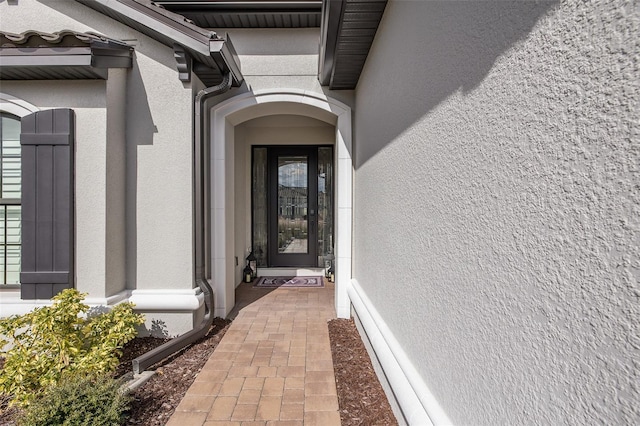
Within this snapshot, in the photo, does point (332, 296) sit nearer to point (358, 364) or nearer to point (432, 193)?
point (358, 364)

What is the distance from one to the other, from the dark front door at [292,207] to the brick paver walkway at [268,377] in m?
2.54

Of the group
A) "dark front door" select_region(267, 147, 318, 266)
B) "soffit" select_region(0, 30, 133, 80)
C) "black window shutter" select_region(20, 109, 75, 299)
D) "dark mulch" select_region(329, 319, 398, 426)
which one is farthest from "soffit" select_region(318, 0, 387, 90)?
"dark mulch" select_region(329, 319, 398, 426)

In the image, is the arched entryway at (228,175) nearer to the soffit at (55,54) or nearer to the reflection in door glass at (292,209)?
the soffit at (55,54)

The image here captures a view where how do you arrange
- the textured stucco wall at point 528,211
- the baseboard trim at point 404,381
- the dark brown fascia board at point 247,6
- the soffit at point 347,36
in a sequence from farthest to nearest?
the dark brown fascia board at point 247,6 → the soffit at point 347,36 → the baseboard trim at point 404,381 → the textured stucco wall at point 528,211

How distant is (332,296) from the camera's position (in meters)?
5.91

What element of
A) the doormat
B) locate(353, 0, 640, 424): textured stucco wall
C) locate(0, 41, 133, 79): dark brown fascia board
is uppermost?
locate(0, 41, 133, 79): dark brown fascia board

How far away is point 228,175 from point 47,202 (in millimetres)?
2232

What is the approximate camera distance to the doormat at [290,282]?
6.62 m

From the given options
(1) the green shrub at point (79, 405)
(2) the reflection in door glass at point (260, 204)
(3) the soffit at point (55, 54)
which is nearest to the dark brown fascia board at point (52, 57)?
(3) the soffit at point (55, 54)

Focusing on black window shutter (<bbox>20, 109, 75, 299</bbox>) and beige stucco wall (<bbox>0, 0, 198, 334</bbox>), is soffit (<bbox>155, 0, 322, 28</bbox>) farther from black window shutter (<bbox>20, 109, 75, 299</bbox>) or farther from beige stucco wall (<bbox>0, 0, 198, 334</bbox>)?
black window shutter (<bbox>20, 109, 75, 299</bbox>)

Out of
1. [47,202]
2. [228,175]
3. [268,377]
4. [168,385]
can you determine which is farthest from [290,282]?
Answer: [47,202]

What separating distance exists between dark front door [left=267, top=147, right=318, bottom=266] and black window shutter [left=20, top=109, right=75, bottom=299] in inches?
167

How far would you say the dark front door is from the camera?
24.7 ft

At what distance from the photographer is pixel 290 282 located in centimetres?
684
